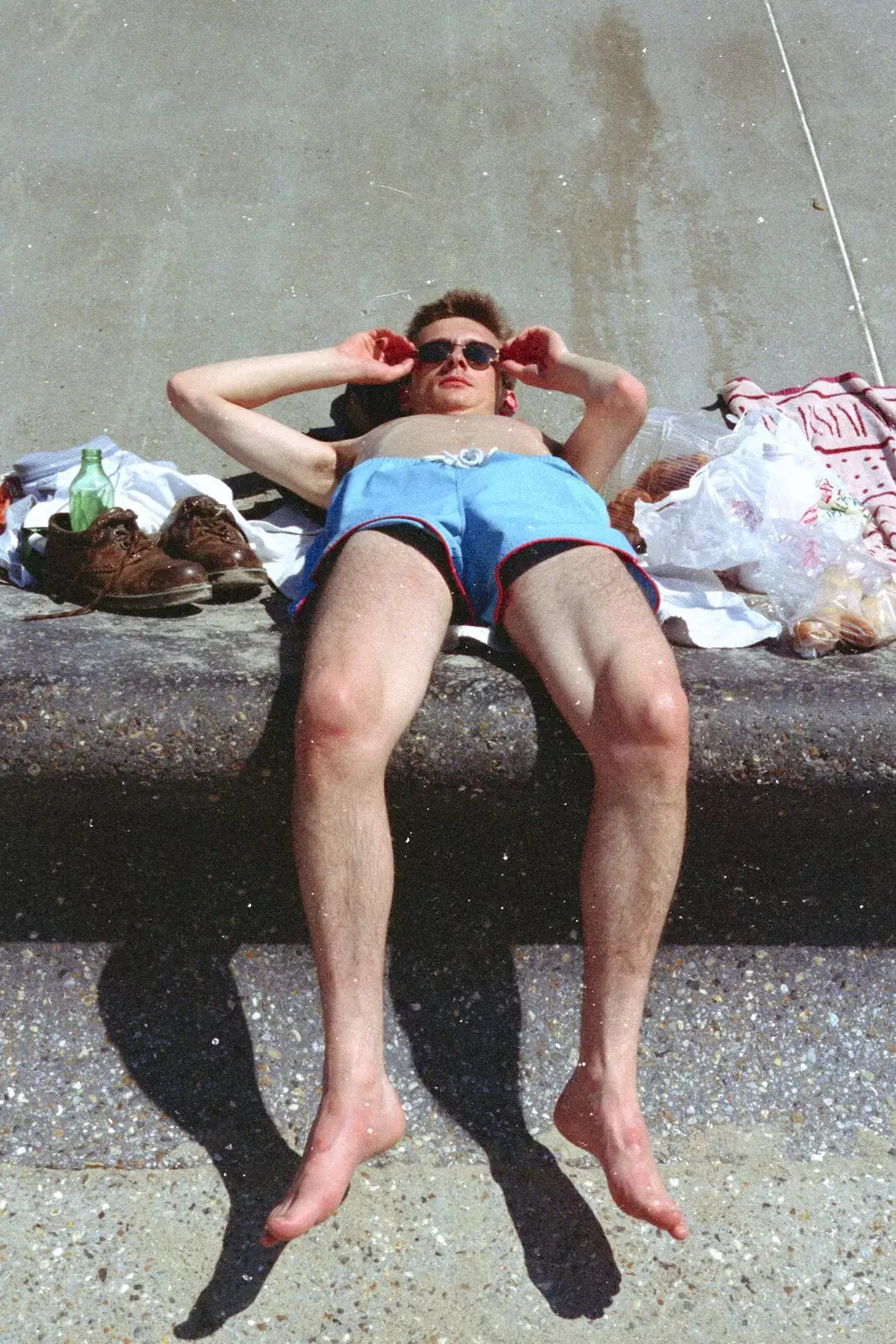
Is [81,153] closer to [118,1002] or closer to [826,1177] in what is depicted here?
[118,1002]

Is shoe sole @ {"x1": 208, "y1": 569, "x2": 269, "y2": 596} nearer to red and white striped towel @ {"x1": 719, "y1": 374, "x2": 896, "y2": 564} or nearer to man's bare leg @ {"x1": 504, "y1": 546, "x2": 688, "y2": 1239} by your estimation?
man's bare leg @ {"x1": 504, "y1": 546, "x2": 688, "y2": 1239}

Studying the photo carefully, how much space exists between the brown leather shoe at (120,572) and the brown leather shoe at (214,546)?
0.12 meters

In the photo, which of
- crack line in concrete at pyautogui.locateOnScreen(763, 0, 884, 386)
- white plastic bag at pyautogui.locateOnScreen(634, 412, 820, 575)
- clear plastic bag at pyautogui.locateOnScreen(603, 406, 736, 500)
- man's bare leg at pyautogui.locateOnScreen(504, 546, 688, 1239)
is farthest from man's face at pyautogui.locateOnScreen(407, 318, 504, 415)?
crack line in concrete at pyautogui.locateOnScreen(763, 0, 884, 386)

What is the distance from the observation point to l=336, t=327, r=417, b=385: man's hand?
3.19m

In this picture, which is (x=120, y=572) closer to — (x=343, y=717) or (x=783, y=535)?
(x=343, y=717)

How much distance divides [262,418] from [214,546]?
0.43 metres

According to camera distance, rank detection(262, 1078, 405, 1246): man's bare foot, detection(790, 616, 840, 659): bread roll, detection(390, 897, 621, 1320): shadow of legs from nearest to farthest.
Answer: detection(262, 1078, 405, 1246): man's bare foot < detection(390, 897, 621, 1320): shadow of legs < detection(790, 616, 840, 659): bread roll

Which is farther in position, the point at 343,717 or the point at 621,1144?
the point at 343,717

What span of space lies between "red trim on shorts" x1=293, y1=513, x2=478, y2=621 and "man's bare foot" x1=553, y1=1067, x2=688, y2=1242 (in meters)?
0.97

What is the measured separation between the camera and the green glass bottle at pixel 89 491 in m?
2.81

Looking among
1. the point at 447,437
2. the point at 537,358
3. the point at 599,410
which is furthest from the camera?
the point at 537,358

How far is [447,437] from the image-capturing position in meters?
2.79

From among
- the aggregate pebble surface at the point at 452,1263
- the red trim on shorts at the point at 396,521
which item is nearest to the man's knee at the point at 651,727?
the red trim on shorts at the point at 396,521

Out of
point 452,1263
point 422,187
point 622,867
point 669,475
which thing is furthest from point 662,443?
point 452,1263
